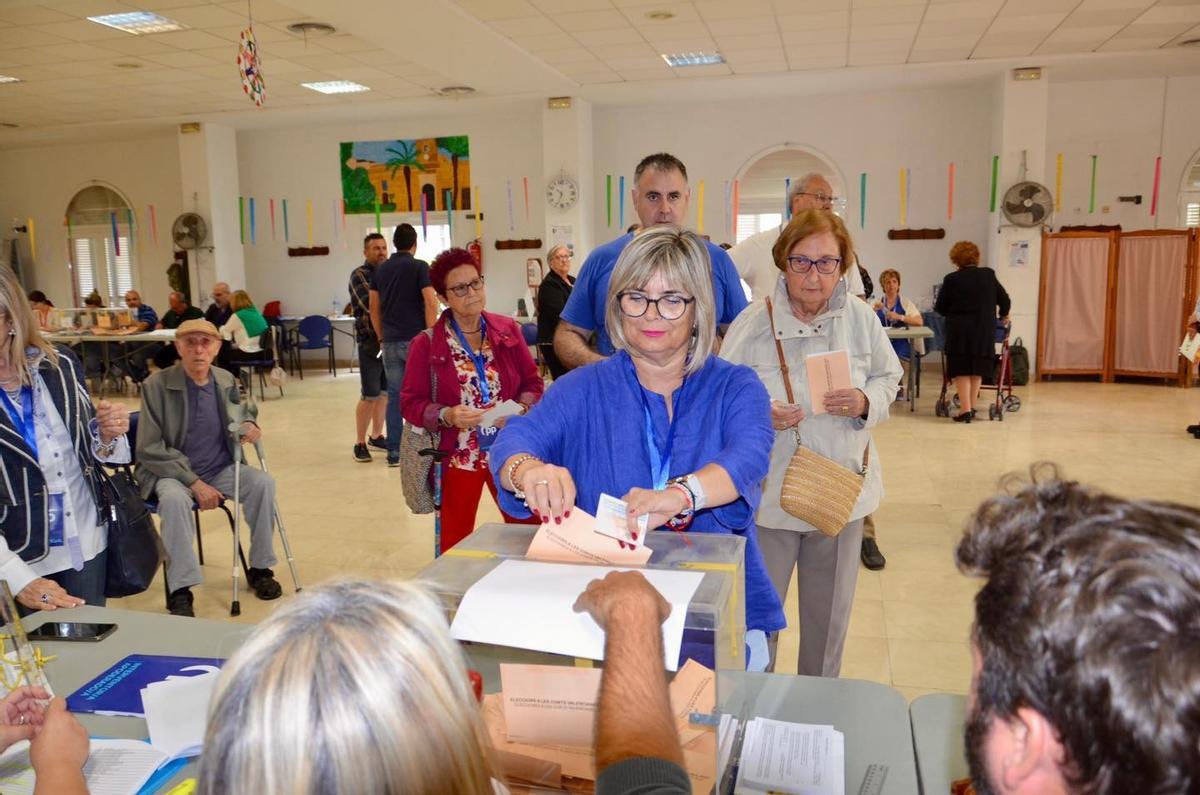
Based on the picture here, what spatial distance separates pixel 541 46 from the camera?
30.1 ft

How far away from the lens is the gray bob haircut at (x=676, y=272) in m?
1.79

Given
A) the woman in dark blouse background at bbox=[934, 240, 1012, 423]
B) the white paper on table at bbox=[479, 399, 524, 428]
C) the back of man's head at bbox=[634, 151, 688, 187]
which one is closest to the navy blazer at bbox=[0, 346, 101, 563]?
the white paper on table at bbox=[479, 399, 524, 428]

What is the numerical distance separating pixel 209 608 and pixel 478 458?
1692mm

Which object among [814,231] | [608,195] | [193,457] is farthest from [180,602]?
[608,195]

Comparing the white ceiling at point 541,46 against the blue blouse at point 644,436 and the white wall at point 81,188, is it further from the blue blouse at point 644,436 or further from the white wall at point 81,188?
the blue blouse at point 644,436

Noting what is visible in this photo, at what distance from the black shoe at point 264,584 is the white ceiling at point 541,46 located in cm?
530

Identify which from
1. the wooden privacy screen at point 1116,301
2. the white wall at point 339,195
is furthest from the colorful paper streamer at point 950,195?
the white wall at point 339,195

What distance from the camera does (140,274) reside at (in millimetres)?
14805

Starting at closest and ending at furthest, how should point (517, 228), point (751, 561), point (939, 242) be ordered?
1. point (751, 561)
2. point (939, 242)
3. point (517, 228)

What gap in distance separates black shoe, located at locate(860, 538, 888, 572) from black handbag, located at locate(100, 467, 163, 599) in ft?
10.7

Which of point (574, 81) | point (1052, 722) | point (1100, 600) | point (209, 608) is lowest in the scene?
point (209, 608)

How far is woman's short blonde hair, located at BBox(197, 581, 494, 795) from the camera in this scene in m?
0.64

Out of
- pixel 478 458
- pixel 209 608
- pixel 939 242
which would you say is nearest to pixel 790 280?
pixel 478 458

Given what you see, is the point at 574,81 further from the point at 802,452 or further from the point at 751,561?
the point at 751,561
